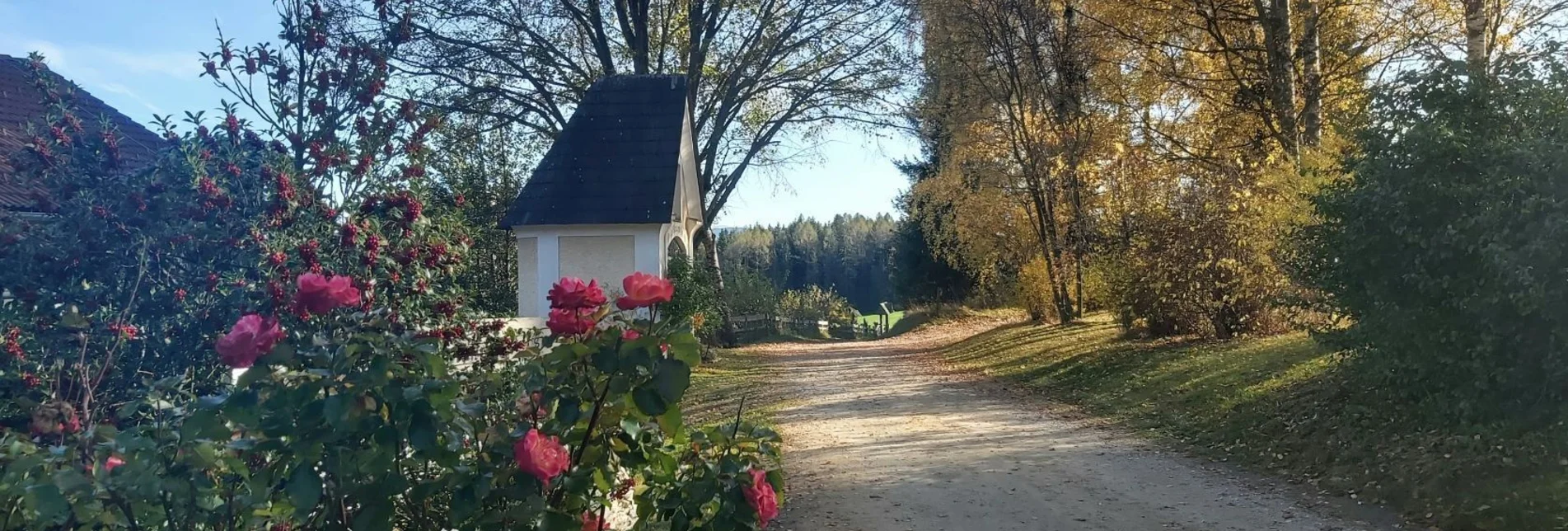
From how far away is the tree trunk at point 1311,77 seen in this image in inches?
535

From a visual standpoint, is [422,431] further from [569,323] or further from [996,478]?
[996,478]

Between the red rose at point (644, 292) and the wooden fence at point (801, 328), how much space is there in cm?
2743

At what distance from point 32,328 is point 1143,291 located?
15218 mm

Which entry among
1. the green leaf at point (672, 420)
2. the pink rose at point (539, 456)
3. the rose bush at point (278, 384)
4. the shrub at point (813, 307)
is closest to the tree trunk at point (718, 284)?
the shrub at point (813, 307)

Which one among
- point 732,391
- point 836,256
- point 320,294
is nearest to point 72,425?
point 320,294

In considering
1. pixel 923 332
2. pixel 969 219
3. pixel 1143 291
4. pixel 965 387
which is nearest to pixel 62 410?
pixel 965 387

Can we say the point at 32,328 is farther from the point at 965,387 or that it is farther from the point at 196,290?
the point at 965,387

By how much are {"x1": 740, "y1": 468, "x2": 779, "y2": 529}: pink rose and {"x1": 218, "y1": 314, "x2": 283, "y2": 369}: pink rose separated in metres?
1.35

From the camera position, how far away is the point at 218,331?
4.87 m

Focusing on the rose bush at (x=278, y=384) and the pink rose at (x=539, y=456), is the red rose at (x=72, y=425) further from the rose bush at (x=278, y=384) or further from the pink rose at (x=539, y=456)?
the pink rose at (x=539, y=456)

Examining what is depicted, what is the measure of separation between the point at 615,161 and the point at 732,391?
5.57 m

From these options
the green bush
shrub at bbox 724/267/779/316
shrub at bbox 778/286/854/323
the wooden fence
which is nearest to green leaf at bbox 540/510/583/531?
the green bush

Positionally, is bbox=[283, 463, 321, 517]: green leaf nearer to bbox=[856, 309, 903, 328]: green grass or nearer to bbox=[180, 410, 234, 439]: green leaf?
bbox=[180, 410, 234, 439]: green leaf

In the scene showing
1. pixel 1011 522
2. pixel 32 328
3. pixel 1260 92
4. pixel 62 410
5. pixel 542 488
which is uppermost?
pixel 1260 92
